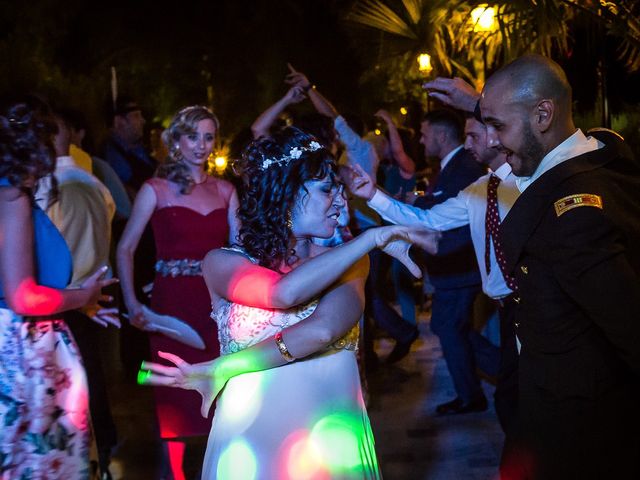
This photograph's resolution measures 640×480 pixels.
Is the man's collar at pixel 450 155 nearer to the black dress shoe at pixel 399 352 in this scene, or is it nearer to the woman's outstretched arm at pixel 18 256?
the black dress shoe at pixel 399 352

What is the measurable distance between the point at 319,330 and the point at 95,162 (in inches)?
184

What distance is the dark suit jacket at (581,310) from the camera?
248cm

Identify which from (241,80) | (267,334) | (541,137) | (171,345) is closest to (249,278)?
(267,334)

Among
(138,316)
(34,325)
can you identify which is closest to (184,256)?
(138,316)

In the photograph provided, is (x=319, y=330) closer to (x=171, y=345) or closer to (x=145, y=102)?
(x=171, y=345)

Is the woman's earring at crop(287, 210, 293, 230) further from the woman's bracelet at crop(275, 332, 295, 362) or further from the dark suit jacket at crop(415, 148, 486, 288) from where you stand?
the dark suit jacket at crop(415, 148, 486, 288)

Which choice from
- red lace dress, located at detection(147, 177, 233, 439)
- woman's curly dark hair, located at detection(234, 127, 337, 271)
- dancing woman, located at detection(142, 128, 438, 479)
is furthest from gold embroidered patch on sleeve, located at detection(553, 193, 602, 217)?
red lace dress, located at detection(147, 177, 233, 439)

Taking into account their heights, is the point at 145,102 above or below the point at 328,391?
above

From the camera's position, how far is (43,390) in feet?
11.1

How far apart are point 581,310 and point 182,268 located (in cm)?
274

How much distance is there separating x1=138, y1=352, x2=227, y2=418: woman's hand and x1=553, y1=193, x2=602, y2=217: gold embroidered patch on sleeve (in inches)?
45.7

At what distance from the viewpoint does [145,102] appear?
33.0 meters

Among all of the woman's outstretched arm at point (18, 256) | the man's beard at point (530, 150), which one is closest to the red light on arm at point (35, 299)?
the woman's outstretched arm at point (18, 256)

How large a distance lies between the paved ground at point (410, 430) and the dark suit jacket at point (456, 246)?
977 mm
